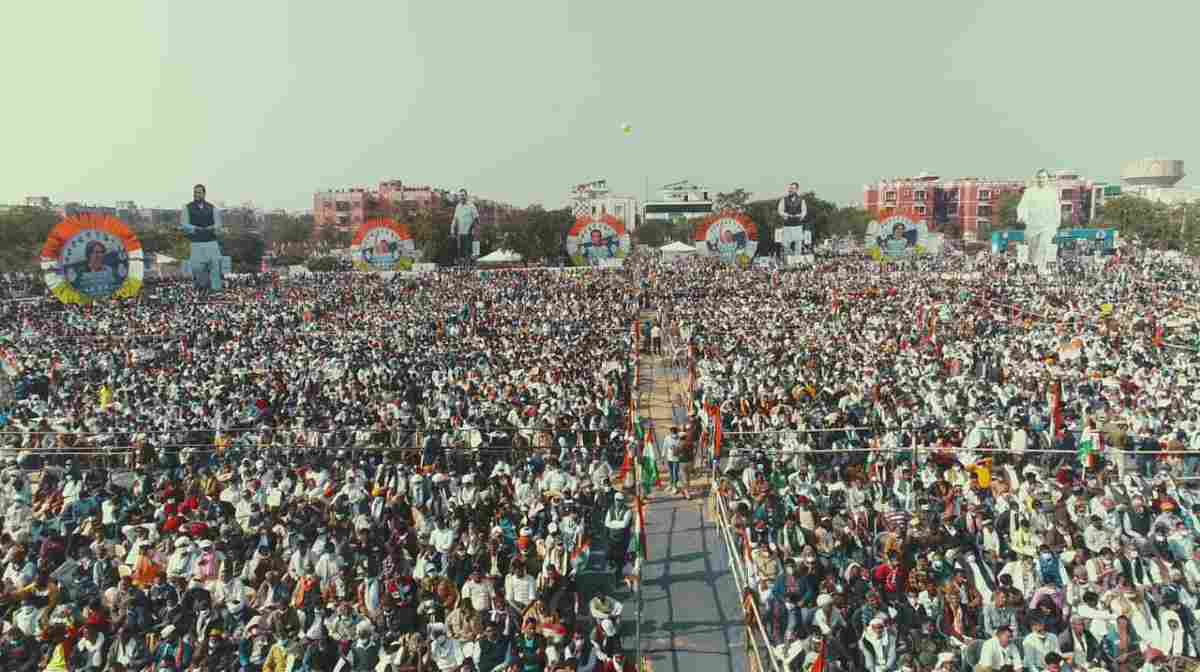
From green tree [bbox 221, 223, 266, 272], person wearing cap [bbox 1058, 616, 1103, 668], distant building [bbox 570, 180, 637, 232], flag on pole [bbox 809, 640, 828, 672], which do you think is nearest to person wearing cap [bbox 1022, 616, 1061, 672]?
person wearing cap [bbox 1058, 616, 1103, 668]

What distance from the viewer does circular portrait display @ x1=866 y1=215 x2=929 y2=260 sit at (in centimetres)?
3544

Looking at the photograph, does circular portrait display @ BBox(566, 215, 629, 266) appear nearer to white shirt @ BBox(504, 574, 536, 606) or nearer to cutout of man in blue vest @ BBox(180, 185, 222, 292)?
cutout of man in blue vest @ BBox(180, 185, 222, 292)

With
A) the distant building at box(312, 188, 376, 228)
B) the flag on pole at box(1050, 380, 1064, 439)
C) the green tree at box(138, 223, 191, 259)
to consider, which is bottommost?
the flag on pole at box(1050, 380, 1064, 439)

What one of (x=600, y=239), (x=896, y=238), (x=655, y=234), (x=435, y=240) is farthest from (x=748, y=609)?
(x=655, y=234)

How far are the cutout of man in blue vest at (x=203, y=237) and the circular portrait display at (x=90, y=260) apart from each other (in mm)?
11264

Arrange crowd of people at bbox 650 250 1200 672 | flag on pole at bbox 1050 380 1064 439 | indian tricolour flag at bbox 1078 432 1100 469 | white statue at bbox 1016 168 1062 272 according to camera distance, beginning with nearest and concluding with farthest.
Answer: crowd of people at bbox 650 250 1200 672 → indian tricolour flag at bbox 1078 432 1100 469 → flag on pole at bbox 1050 380 1064 439 → white statue at bbox 1016 168 1062 272

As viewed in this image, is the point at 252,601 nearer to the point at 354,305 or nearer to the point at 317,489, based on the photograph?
the point at 317,489

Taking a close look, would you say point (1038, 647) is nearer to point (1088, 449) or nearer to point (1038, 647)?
point (1038, 647)

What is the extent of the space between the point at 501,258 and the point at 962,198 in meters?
64.9

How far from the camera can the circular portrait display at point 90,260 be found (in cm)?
2152

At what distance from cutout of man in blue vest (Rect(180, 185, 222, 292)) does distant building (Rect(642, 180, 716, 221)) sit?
84390 millimetres

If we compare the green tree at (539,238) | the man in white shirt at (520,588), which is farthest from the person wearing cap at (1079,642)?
the green tree at (539,238)

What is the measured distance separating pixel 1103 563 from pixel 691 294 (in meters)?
24.4

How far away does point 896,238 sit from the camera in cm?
3569
